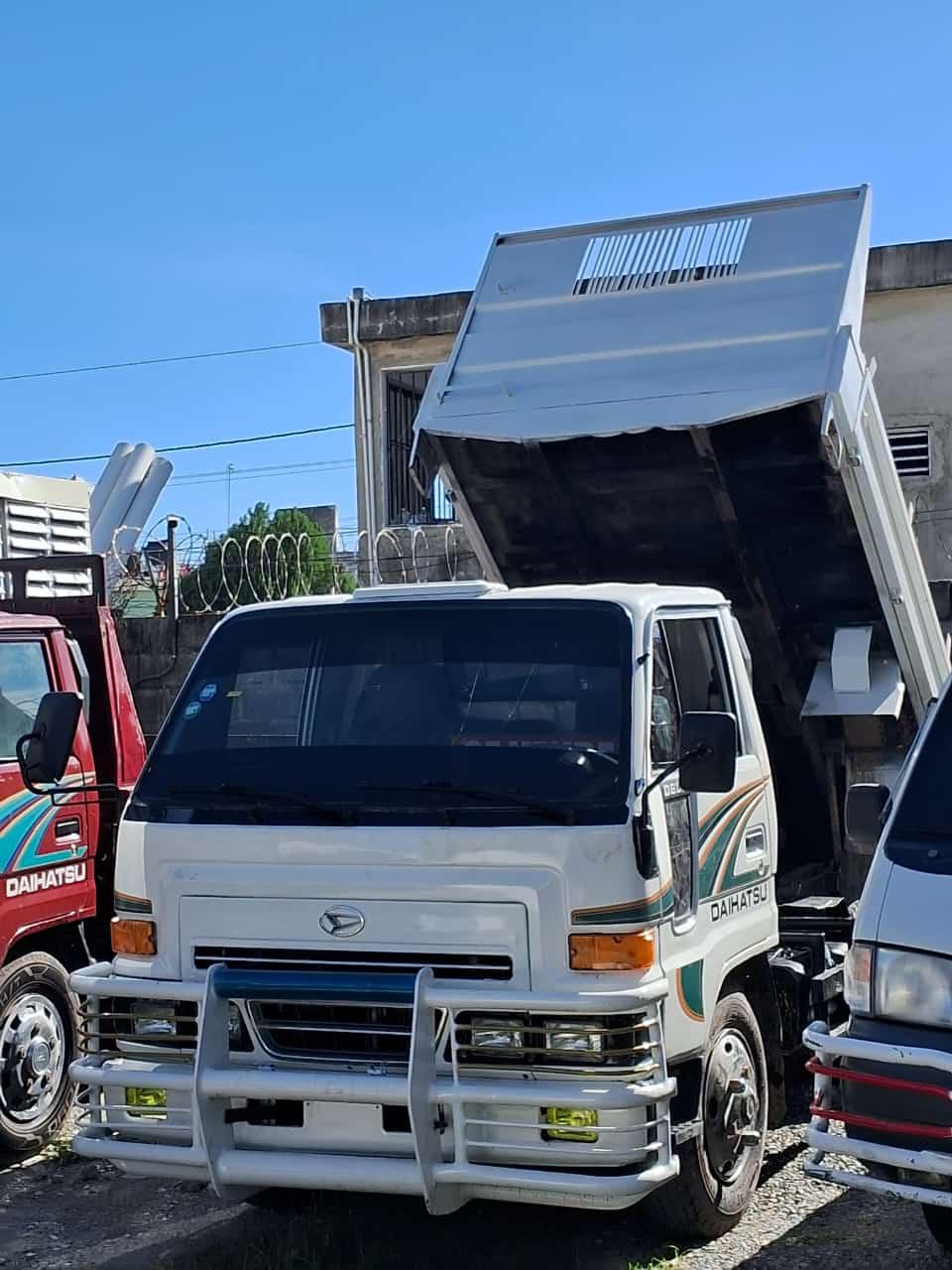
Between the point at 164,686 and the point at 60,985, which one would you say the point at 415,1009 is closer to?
the point at 60,985

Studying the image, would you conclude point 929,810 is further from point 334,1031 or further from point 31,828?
point 31,828

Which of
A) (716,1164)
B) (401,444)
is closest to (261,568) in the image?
(401,444)

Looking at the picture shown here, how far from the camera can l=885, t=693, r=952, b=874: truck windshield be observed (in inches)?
179

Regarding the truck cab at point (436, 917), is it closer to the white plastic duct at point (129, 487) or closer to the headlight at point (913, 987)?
the headlight at point (913, 987)

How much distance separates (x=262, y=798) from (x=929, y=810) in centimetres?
207

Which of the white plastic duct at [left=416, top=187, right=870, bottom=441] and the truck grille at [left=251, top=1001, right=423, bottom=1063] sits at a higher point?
the white plastic duct at [left=416, top=187, right=870, bottom=441]

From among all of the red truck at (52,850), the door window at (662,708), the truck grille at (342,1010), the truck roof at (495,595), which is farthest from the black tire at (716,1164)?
the red truck at (52,850)

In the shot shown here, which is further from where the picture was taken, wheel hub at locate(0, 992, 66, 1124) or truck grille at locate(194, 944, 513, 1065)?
wheel hub at locate(0, 992, 66, 1124)

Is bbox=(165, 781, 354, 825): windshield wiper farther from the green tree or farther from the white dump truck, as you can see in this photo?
the green tree

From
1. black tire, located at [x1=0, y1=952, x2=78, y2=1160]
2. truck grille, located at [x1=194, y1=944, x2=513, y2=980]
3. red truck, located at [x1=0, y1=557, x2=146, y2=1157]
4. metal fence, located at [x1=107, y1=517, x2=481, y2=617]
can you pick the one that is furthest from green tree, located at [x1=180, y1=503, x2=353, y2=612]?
truck grille, located at [x1=194, y1=944, x2=513, y2=980]

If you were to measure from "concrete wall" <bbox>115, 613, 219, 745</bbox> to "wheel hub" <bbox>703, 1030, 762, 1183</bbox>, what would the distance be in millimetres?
8056

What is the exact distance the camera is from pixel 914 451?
48.4ft

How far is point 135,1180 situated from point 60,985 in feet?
3.12

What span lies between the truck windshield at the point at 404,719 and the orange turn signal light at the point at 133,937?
0.34 meters
